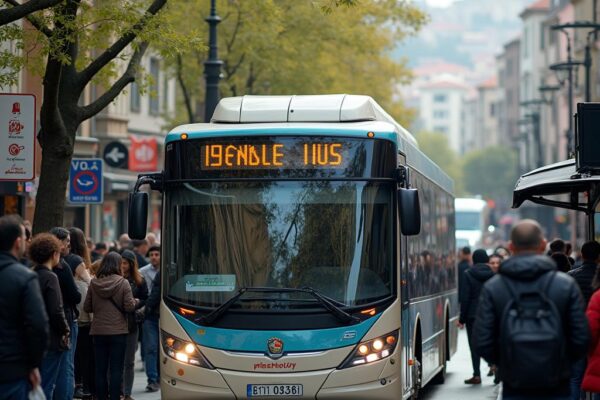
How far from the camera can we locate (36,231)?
17.8m

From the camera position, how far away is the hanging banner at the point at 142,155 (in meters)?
41.3

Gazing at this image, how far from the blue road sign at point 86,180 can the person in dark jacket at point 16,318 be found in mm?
14099

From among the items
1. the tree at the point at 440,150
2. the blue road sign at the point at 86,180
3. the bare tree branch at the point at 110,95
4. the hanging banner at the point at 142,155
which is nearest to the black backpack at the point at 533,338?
the bare tree branch at the point at 110,95

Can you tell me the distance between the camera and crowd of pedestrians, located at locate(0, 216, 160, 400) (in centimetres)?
948

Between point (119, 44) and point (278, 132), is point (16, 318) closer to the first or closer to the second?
point (278, 132)

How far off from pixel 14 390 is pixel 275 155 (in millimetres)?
4637

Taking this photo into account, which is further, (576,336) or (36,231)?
(36,231)

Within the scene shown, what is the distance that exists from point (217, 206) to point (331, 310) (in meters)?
1.38

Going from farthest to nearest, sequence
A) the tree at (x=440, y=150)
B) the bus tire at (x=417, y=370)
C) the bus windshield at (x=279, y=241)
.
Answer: the tree at (x=440, y=150)
the bus tire at (x=417, y=370)
the bus windshield at (x=279, y=241)

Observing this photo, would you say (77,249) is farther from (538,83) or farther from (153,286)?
(538,83)

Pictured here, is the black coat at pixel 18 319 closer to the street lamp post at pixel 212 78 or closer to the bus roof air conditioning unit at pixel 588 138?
the bus roof air conditioning unit at pixel 588 138

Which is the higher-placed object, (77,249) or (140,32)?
(140,32)

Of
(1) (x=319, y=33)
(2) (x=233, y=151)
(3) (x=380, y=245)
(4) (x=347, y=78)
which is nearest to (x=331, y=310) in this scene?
(3) (x=380, y=245)

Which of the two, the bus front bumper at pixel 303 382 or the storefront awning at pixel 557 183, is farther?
the storefront awning at pixel 557 183
